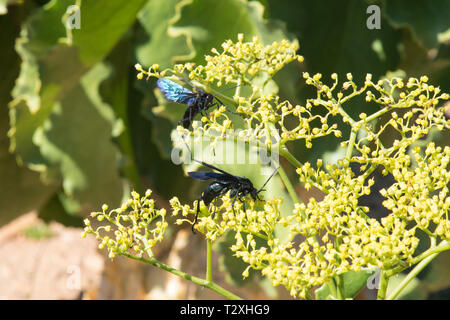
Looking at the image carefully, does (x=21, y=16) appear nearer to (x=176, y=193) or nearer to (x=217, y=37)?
(x=176, y=193)

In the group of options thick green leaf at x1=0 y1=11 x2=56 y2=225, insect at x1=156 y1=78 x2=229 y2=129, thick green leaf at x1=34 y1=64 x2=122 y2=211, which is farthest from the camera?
thick green leaf at x1=0 y1=11 x2=56 y2=225

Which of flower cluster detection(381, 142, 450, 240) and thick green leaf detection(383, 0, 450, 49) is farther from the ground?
thick green leaf detection(383, 0, 450, 49)

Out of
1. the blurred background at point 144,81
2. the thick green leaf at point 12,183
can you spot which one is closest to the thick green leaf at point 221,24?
the blurred background at point 144,81

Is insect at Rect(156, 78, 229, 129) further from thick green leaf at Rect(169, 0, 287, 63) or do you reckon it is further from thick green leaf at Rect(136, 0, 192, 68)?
thick green leaf at Rect(136, 0, 192, 68)

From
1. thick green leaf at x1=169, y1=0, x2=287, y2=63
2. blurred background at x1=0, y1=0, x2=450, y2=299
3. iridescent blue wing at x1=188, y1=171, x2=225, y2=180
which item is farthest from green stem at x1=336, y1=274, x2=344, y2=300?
thick green leaf at x1=169, y1=0, x2=287, y2=63

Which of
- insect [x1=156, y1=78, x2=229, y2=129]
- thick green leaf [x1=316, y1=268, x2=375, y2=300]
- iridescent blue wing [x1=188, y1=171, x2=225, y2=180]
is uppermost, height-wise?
insect [x1=156, y1=78, x2=229, y2=129]

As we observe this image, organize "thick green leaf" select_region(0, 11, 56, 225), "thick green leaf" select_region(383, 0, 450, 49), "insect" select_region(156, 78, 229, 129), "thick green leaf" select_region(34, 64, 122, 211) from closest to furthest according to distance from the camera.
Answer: "insect" select_region(156, 78, 229, 129)
"thick green leaf" select_region(383, 0, 450, 49)
"thick green leaf" select_region(34, 64, 122, 211)
"thick green leaf" select_region(0, 11, 56, 225)

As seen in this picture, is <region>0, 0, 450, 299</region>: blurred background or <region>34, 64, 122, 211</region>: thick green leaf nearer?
<region>0, 0, 450, 299</region>: blurred background

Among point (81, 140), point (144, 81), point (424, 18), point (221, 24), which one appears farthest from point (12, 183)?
point (424, 18)

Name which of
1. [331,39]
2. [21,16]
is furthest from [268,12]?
[21,16]
